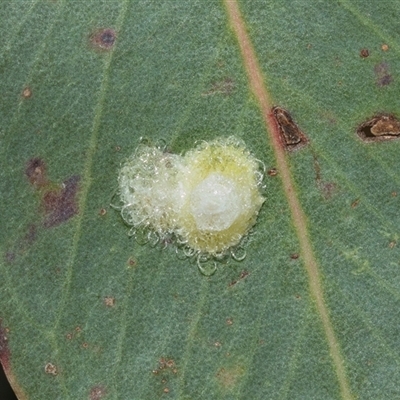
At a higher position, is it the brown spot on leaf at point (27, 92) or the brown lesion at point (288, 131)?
the brown spot on leaf at point (27, 92)

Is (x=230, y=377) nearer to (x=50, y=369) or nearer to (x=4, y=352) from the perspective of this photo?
(x=50, y=369)

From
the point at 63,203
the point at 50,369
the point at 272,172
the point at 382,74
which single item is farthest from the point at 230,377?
the point at 382,74

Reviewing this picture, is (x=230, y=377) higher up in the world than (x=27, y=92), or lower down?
lower down

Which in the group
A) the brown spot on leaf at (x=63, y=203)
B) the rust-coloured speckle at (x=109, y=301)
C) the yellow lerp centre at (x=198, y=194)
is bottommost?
the rust-coloured speckle at (x=109, y=301)

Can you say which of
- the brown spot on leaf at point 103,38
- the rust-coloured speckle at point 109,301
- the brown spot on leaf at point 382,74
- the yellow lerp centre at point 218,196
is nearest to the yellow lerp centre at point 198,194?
the yellow lerp centre at point 218,196

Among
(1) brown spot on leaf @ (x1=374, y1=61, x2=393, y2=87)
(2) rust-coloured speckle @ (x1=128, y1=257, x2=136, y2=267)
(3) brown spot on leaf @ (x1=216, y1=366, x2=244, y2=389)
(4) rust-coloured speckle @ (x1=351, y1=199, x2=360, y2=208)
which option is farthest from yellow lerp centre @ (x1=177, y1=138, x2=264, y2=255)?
(1) brown spot on leaf @ (x1=374, y1=61, x2=393, y2=87)

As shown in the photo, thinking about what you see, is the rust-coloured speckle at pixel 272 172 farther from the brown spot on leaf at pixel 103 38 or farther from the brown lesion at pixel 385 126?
the brown spot on leaf at pixel 103 38
